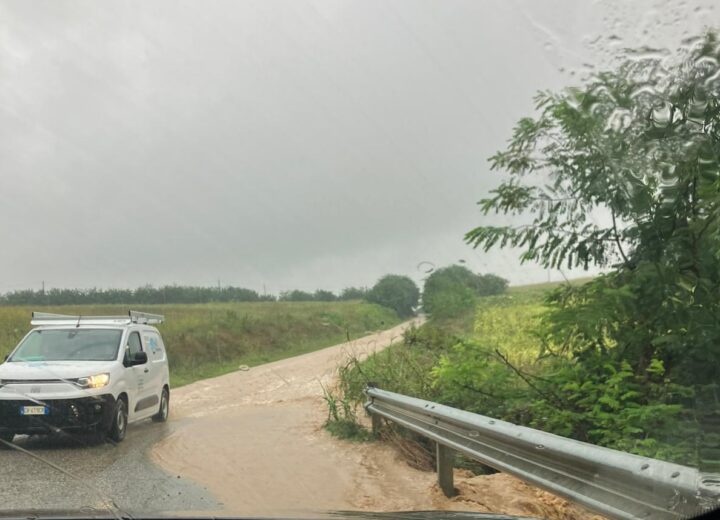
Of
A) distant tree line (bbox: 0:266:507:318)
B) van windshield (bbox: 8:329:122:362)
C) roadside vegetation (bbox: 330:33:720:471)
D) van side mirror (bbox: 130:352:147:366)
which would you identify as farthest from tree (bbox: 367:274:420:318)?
van windshield (bbox: 8:329:122:362)

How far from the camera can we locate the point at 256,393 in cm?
Result: 1716

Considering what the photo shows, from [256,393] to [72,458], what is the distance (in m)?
8.71

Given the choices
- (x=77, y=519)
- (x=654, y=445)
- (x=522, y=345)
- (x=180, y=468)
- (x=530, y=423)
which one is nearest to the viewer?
(x=77, y=519)

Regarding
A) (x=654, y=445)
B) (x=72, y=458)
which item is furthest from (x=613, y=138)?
(x=72, y=458)

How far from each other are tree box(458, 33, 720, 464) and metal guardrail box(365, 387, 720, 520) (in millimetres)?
1446

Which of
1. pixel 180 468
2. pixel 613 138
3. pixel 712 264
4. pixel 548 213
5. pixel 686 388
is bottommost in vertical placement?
pixel 180 468

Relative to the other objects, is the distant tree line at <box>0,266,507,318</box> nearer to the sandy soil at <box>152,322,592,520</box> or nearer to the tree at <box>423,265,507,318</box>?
the tree at <box>423,265,507,318</box>

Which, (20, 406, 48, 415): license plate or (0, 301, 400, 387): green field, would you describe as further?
(0, 301, 400, 387): green field

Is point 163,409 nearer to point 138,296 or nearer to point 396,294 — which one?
point 138,296

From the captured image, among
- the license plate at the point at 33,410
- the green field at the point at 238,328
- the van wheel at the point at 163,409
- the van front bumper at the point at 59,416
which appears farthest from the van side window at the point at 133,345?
the license plate at the point at 33,410

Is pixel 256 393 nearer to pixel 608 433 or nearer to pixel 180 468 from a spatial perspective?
pixel 180 468

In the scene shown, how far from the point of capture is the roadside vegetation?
21.4ft

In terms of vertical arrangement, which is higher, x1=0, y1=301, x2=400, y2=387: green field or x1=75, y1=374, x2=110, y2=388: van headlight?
x1=0, y1=301, x2=400, y2=387: green field

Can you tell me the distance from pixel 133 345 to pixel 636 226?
26.5 ft
